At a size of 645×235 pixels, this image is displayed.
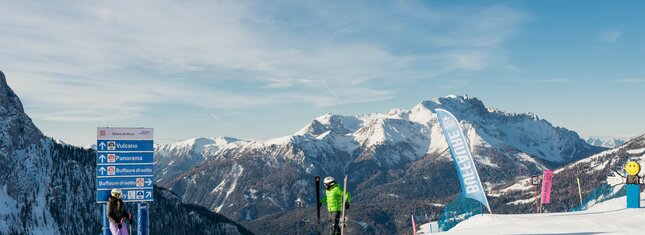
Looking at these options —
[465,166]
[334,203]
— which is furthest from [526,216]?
[334,203]

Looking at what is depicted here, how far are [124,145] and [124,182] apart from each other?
6.30 ft

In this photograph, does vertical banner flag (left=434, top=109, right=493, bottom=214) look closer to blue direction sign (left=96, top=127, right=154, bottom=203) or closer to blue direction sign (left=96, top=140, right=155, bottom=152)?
blue direction sign (left=96, top=140, right=155, bottom=152)

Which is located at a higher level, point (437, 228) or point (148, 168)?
point (148, 168)

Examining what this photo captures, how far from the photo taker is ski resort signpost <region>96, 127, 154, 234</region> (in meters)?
29.3

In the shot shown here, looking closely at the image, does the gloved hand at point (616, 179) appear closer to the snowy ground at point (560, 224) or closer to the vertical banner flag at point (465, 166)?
the snowy ground at point (560, 224)

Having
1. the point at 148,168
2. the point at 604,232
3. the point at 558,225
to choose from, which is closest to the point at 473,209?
the point at 558,225

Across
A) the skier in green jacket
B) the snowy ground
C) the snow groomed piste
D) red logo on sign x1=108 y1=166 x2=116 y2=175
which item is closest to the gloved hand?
the snow groomed piste

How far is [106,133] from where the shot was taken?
29812 millimetres

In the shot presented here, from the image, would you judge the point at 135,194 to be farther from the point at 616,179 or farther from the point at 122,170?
the point at 616,179

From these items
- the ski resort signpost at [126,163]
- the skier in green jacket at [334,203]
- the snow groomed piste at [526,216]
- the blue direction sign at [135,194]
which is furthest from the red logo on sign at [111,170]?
the snow groomed piste at [526,216]

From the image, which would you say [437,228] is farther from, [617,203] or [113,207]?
[113,207]

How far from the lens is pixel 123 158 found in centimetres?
2977

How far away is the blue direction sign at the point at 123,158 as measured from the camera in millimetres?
Result: 29422

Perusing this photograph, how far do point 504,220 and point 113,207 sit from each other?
21533 millimetres
